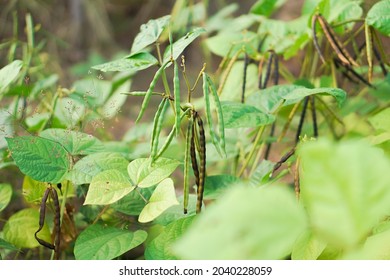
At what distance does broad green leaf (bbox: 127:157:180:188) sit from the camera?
0.76 m

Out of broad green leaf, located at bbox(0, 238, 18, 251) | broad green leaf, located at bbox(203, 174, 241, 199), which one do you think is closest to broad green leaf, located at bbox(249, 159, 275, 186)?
broad green leaf, located at bbox(203, 174, 241, 199)

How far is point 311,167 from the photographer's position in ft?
1.23

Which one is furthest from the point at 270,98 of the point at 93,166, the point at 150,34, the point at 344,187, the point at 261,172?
the point at 344,187

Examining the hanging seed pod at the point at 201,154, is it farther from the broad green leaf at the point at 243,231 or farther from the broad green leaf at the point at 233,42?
the broad green leaf at the point at 233,42

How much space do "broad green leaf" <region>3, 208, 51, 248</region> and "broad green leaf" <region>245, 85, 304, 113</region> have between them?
43cm

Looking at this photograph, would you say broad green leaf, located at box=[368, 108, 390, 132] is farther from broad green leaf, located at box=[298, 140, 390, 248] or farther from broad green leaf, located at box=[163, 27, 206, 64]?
broad green leaf, located at box=[298, 140, 390, 248]

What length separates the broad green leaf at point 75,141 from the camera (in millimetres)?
842

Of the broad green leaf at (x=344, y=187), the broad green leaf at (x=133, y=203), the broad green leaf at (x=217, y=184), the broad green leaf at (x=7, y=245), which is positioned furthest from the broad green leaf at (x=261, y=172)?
the broad green leaf at (x=344, y=187)

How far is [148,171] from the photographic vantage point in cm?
77

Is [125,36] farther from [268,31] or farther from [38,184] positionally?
[38,184]

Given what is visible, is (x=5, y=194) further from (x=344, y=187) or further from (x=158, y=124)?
(x=344, y=187)

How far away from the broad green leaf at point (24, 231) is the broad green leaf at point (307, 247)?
420 mm

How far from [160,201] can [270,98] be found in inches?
12.7
